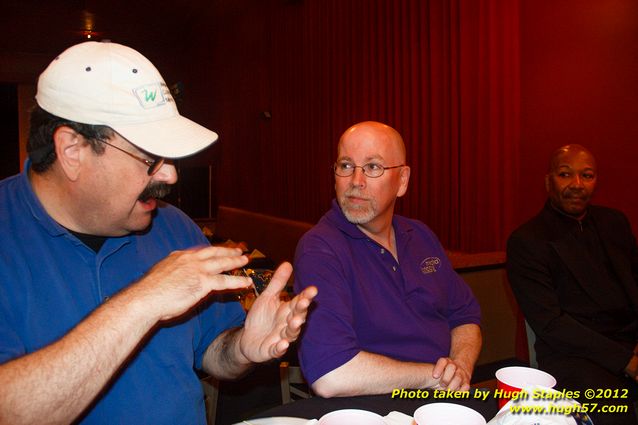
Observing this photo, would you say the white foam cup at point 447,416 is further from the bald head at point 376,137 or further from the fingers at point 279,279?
the bald head at point 376,137

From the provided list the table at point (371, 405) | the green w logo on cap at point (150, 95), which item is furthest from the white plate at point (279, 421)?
the green w logo on cap at point (150, 95)

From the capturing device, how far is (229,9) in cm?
846

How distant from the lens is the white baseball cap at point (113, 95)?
4.12ft

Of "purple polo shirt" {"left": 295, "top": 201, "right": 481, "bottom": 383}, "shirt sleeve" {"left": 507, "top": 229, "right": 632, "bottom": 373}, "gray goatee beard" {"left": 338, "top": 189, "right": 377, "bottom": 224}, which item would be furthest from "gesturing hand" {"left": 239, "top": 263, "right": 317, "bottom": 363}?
"shirt sleeve" {"left": 507, "top": 229, "right": 632, "bottom": 373}

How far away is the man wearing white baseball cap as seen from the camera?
1.14 metres

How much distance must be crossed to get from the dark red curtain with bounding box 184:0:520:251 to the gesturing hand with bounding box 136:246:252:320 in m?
2.87

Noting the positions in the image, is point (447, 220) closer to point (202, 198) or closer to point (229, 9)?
point (229, 9)

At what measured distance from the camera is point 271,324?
57.7 inches

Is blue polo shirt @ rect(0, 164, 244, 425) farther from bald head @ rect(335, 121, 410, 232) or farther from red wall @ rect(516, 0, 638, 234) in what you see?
red wall @ rect(516, 0, 638, 234)

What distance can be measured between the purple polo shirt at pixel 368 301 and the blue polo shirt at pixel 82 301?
451mm

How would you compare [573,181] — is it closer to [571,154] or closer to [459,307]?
[571,154]

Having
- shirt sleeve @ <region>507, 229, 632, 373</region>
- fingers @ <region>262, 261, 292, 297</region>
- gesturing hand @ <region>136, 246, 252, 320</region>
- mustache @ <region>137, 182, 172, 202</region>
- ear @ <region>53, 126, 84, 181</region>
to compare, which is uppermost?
ear @ <region>53, 126, 84, 181</region>

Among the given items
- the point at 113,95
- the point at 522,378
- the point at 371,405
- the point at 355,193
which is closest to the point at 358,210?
the point at 355,193

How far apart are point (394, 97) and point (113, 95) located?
12.0ft
